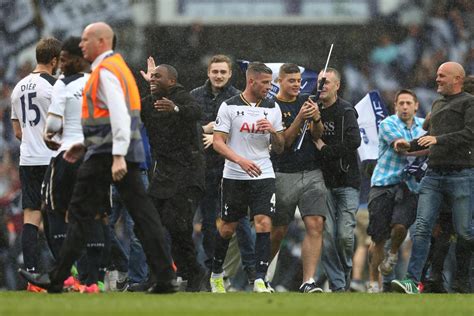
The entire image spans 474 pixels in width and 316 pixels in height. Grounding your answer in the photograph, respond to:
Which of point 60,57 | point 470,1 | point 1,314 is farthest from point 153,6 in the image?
point 1,314

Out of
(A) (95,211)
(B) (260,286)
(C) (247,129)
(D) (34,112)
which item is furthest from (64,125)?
(B) (260,286)

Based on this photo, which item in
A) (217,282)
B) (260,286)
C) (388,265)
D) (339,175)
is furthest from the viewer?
(388,265)

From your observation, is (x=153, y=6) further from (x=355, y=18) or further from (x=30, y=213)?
(x=30, y=213)

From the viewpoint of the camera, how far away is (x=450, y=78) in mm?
13398

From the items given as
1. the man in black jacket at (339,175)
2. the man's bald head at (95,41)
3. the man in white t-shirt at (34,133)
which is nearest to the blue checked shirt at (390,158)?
the man in black jacket at (339,175)

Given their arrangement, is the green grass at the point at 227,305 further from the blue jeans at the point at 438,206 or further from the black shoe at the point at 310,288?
the blue jeans at the point at 438,206

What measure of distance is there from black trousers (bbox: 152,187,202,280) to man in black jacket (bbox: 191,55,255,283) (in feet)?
3.20

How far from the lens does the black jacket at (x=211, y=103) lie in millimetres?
14438

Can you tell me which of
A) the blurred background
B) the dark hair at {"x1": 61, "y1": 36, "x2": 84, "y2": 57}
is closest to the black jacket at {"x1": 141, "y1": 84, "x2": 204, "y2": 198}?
the dark hair at {"x1": 61, "y1": 36, "x2": 84, "y2": 57}

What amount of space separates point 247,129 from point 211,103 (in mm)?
1408

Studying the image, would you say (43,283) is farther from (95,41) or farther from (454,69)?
(454,69)

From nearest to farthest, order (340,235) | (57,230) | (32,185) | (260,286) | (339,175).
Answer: (57,230) → (32,185) → (260,286) → (339,175) → (340,235)

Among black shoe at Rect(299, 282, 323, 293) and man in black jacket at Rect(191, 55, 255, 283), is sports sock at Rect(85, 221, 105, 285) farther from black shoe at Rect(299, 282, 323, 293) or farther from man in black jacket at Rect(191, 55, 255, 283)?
man in black jacket at Rect(191, 55, 255, 283)

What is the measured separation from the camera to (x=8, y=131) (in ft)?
53.6
